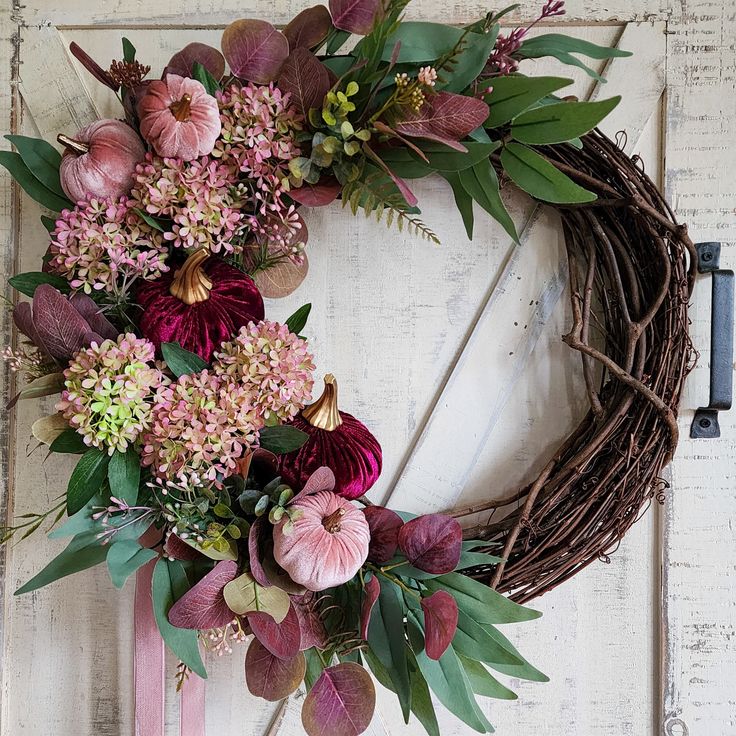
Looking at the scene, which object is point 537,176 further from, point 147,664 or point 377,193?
point 147,664

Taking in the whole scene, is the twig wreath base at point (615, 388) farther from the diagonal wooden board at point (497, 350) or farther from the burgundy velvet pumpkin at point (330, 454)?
the burgundy velvet pumpkin at point (330, 454)

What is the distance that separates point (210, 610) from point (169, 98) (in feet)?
1.96

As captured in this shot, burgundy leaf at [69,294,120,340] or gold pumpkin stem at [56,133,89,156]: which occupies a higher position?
gold pumpkin stem at [56,133,89,156]

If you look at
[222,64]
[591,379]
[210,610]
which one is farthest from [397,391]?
[222,64]

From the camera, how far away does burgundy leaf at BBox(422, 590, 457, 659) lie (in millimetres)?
730

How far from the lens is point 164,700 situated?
3.14 ft

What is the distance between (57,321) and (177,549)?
298 mm

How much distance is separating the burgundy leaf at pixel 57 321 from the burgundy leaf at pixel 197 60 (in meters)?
0.33

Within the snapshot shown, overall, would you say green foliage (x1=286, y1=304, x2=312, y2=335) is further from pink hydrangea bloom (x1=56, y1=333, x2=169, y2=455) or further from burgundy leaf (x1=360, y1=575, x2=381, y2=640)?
burgundy leaf (x1=360, y1=575, x2=381, y2=640)

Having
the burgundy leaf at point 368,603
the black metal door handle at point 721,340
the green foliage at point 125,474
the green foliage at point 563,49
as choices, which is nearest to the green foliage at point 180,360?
the green foliage at point 125,474

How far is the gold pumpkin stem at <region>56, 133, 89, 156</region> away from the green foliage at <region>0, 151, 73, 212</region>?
3.1 inches

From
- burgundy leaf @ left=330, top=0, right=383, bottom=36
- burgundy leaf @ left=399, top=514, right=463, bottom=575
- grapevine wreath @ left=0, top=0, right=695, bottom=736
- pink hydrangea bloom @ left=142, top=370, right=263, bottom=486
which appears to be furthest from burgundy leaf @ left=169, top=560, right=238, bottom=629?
burgundy leaf @ left=330, top=0, right=383, bottom=36

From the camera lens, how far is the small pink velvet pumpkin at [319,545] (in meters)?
0.73

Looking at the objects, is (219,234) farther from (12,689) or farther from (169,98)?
(12,689)
